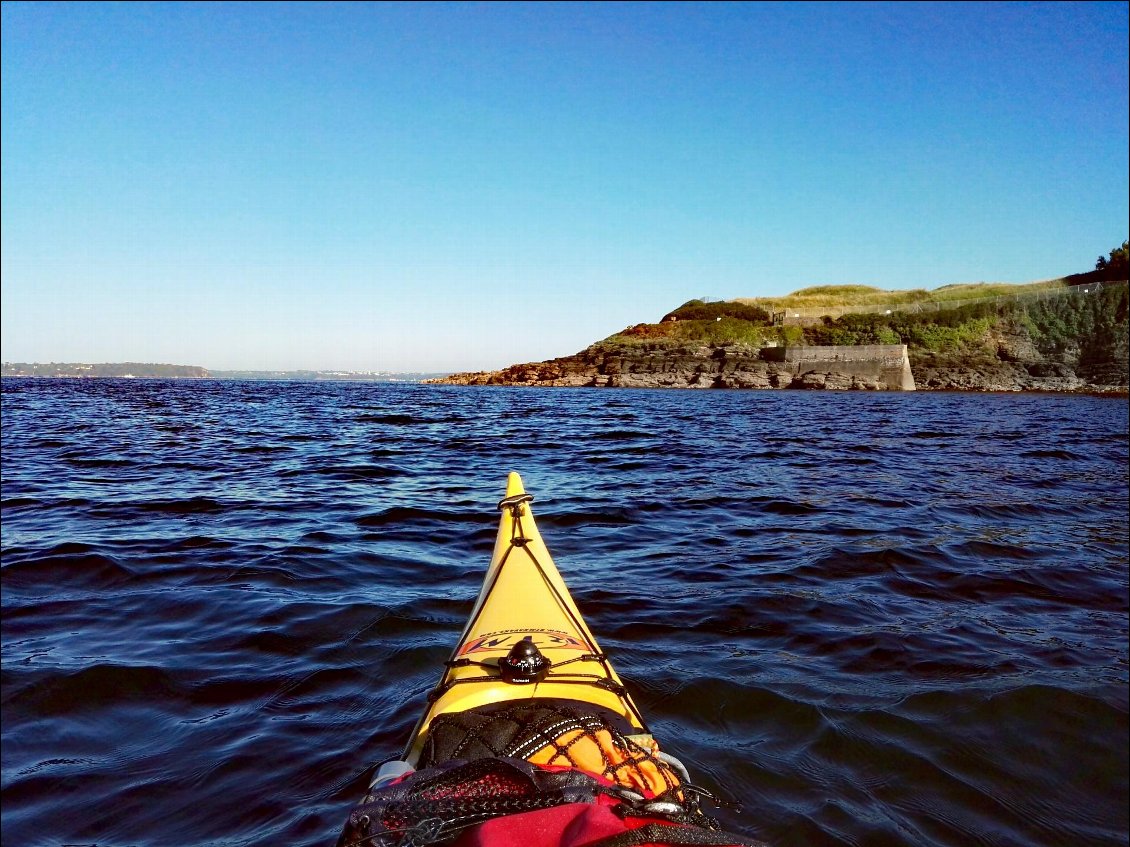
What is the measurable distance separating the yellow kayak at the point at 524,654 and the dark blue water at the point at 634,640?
1.97 feet

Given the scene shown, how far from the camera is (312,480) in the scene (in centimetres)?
1047

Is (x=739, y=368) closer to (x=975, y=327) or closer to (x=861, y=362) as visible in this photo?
(x=861, y=362)

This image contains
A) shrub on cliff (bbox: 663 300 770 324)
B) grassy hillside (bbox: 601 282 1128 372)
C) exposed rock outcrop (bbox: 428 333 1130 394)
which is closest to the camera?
exposed rock outcrop (bbox: 428 333 1130 394)

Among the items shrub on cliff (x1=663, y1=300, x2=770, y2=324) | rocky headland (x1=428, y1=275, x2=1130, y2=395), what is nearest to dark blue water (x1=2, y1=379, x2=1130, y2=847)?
rocky headland (x1=428, y1=275, x2=1130, y2=395)

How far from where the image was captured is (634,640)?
451 centimetres

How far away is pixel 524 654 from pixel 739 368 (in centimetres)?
4825

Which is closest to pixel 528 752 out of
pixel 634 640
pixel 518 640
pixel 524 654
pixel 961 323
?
pixel 524 654

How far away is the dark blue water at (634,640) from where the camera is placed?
9.39 feet

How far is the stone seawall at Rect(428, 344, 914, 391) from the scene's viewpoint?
4503 centimetres

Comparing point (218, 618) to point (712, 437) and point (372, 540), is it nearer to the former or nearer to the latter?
point (372, 540)

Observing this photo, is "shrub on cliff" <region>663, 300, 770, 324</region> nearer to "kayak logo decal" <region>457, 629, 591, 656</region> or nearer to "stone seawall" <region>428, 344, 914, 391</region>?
"stone seawall" <region>428, 344, 914, 391</region>

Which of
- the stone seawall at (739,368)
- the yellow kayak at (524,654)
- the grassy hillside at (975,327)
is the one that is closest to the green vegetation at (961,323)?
the grassy hillside at (975,327)

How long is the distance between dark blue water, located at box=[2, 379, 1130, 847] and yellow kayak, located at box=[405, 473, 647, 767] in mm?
601

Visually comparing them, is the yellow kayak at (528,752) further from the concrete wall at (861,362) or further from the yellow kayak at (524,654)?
the concrete wall at (861,362)
